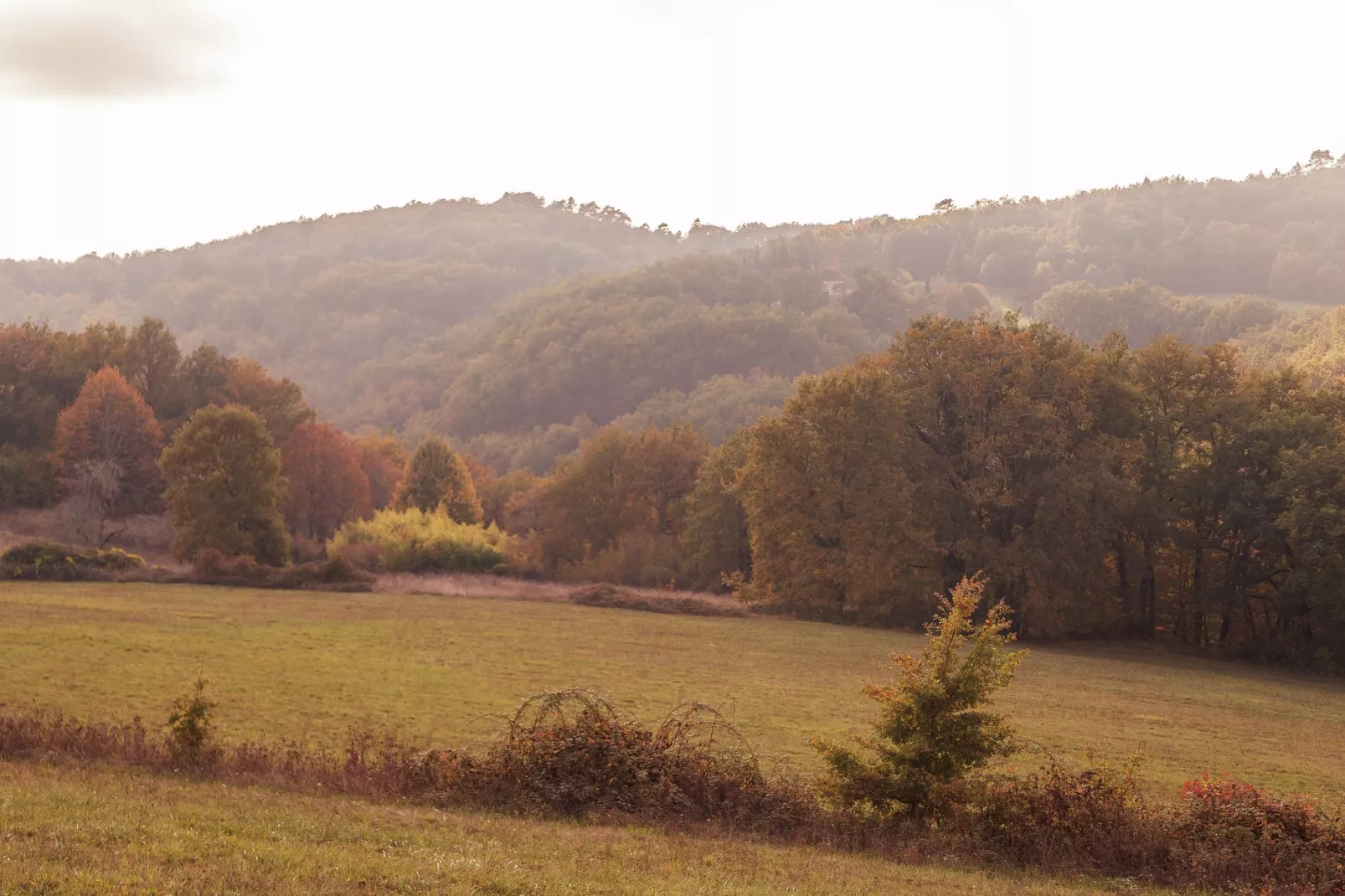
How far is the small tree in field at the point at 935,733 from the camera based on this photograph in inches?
650

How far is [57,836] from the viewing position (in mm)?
11648

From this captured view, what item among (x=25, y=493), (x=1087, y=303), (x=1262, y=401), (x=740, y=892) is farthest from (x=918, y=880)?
(x=1087, y=303)

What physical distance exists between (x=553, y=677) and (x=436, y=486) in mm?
62232

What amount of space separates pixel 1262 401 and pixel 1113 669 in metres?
18.9

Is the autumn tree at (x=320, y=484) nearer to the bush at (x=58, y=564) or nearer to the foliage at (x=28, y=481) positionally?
the foliage at (x=28, y=481)

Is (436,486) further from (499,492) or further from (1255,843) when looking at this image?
(1255,843)

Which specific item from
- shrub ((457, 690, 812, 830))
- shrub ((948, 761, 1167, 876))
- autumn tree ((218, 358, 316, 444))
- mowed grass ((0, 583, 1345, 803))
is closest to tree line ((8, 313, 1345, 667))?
mowed grass ((0, 583, 1345, 803))

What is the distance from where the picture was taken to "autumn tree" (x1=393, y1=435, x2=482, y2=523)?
310ft

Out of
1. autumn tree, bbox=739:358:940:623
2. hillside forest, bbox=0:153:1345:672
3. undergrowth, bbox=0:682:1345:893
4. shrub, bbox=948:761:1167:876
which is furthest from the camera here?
autumn tree, bbox=739:358:940:623

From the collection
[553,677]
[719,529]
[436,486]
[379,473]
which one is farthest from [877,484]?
[379,473]

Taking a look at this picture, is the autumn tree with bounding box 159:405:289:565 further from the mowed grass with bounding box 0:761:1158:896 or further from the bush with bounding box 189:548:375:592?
the mowed grass with bounding box 0:761:1158:896

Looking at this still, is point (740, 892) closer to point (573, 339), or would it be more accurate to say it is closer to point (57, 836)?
point (57, 836)

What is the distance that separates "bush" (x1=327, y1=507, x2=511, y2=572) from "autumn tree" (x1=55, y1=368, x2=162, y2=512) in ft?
58.9

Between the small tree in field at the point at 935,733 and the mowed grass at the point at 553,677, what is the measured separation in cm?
339
